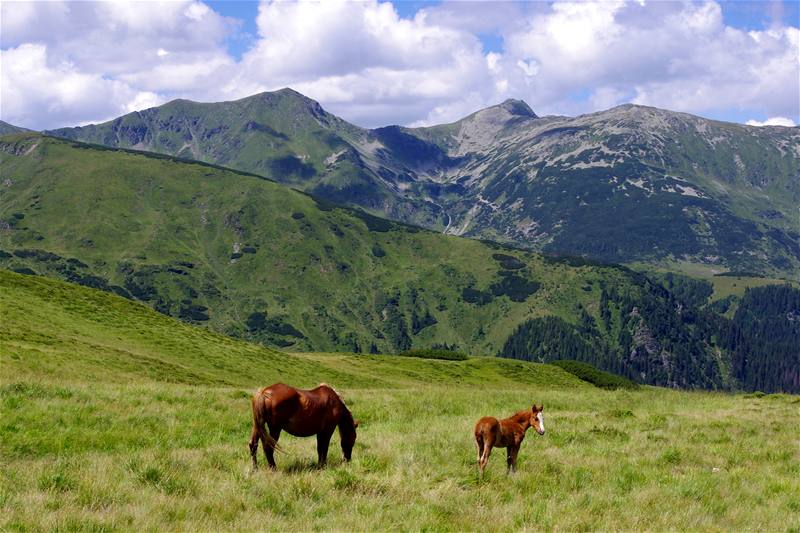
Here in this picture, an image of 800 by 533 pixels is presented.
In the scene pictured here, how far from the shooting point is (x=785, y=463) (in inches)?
764

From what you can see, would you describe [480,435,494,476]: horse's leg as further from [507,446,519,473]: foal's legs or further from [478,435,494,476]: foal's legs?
[507,446,519,473]: foal's legs

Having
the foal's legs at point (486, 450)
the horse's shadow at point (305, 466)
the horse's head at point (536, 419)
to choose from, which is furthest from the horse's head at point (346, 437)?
the horse's head at point (536, 419)

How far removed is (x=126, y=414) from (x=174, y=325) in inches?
2115

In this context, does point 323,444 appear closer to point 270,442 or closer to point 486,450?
point 270,442

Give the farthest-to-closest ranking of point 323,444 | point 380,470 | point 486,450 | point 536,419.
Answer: point 536,419 < point 486,450 < point 323,444 < point 380,470

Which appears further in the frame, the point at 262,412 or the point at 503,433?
the point at 503,433

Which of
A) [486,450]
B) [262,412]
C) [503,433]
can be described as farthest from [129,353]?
[486,450]

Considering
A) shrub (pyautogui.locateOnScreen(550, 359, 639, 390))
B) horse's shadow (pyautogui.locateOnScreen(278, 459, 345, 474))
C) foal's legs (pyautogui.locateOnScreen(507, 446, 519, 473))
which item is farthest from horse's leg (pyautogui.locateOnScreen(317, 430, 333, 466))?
shrub (pyautogui.locateOnScreen(550, 359, 639, 390))

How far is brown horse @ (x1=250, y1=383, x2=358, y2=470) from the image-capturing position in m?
14.0

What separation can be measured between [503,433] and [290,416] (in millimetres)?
5736

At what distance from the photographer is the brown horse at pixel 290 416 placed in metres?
14.0

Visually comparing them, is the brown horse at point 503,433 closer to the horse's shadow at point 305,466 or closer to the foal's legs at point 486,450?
the foal's legs at point 486,450

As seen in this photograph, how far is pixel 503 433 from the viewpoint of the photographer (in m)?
16.1

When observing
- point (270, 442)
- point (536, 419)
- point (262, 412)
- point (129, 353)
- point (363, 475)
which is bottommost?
point (129, 353)
